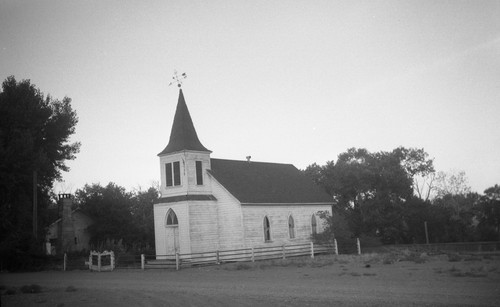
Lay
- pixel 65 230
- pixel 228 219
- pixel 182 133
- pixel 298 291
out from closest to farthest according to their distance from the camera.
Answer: pixel 298 291 < pixel 228 219 < pixel 182 133 < pixel 65 230

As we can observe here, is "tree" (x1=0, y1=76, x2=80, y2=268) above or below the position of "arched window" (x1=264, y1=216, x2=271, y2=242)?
above

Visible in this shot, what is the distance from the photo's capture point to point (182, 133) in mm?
34812

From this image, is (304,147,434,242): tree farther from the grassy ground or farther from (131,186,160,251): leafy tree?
the grassy ground

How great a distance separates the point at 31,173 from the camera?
3600cm

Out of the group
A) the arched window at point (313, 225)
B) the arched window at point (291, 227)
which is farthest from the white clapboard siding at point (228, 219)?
the arched window at point (313, 225)

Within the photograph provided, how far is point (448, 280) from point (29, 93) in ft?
114

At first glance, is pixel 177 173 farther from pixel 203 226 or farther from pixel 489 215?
pixel 489 215

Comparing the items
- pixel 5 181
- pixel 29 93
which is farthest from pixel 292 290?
pixel 29 93

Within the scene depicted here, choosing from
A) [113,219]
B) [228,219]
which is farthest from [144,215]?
[228,219]

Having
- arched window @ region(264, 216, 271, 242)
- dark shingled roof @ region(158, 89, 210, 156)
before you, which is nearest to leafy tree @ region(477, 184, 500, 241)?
arched window @ region(264, 216, 271, 242)

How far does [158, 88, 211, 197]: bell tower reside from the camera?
3375 cm

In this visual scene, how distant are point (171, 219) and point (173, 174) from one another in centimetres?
323

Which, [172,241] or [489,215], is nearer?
[172,241]

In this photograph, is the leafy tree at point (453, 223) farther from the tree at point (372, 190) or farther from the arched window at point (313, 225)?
the arched window at point (313, 225)
